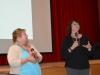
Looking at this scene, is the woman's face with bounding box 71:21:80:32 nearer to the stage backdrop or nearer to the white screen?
the white screen

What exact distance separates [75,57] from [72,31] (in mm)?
353

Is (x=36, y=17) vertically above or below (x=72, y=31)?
above

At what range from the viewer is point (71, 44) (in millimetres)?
2643

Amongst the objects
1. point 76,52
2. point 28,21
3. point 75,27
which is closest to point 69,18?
point 28,21

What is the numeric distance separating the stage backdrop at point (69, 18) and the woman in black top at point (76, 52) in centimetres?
169

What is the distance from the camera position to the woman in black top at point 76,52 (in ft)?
8.34

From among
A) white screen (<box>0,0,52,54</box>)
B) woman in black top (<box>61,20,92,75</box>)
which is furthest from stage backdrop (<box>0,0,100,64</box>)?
woman in black top (<box>61,20,92,75</box>)

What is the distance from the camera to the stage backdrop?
444 cm

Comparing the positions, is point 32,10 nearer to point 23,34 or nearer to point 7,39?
point 7,39

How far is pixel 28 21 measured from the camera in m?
3.88

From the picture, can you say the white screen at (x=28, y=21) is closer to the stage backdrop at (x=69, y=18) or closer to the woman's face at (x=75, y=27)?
the stage backdrop at (x=69, y=18)

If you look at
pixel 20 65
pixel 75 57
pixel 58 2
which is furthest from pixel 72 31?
pixel 58 2

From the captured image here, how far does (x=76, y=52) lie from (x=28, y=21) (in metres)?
1.58

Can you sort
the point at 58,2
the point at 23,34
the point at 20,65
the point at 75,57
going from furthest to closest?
the point at 58,2, the point at 75,57, the point at 23,34, the point at 20,65
